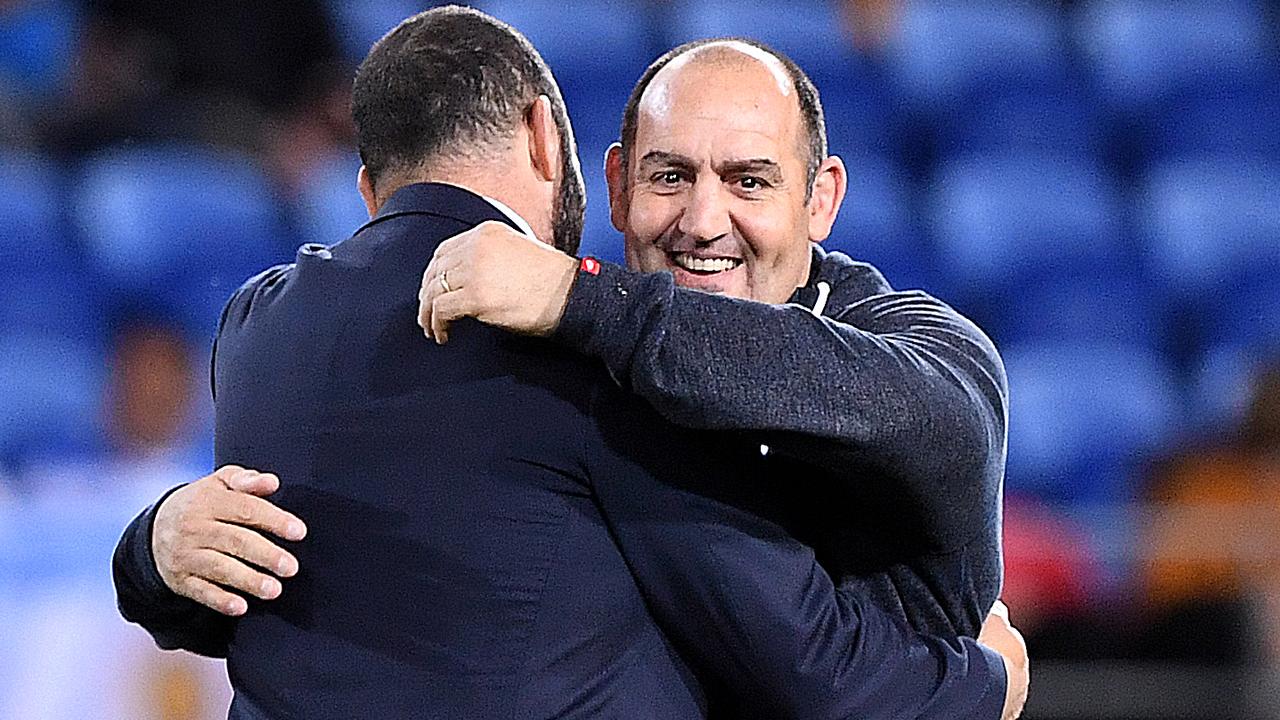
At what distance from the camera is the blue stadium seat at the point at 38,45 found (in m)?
5.29

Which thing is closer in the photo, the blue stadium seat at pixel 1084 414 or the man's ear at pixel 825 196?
the man's ear at pixel 825 196

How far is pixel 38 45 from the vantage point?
534 centimetres

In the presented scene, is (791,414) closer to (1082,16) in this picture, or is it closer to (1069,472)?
(1069,472)

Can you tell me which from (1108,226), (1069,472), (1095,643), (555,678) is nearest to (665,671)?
(555,678)

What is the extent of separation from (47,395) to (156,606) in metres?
2.61

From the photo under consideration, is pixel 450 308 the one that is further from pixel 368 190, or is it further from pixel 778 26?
pixel 778 26

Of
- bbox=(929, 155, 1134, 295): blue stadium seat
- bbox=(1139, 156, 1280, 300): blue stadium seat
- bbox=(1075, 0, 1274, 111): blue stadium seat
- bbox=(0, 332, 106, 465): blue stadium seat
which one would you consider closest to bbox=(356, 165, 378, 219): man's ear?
bbox=(0, 332, 106, 465): blue stadium seat

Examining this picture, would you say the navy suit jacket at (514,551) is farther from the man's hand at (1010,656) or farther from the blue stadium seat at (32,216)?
the blue stadium seat at (32,216)

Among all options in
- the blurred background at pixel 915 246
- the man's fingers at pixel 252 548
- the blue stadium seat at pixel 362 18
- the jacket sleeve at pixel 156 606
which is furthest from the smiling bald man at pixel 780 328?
the blue stadium seat at pixel 362 18

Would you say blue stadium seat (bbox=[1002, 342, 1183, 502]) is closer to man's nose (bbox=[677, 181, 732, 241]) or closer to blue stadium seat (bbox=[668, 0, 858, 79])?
blue stadium seat (bbox=[668, 0, 858, 79])

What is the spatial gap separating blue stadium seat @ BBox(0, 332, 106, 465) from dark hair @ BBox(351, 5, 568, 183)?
8.18ft

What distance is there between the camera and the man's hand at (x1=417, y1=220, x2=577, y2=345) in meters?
1.52

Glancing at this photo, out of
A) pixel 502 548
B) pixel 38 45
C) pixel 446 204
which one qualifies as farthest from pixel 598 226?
pixel 502 548

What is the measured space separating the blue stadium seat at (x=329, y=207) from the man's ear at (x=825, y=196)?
9.35 ft
